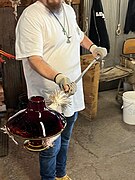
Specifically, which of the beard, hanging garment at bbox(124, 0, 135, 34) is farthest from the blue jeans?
hanging garment at bbox(124, 0, 135, 34)

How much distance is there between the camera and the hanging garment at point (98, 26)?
129 inches

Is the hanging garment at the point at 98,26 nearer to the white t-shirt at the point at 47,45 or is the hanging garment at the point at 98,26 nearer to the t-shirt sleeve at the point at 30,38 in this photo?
the white t-shirt at the point at 47,45

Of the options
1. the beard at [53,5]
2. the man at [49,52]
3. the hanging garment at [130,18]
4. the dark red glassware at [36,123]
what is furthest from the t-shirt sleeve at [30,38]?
the hanging garment at [130,18]

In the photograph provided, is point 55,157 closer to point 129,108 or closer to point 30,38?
point 30,38

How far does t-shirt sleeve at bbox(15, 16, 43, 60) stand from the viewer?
1.47m

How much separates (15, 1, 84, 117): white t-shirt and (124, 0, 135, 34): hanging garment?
1.97 meters

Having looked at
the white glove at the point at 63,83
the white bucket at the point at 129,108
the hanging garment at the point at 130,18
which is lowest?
the white bucket at the point at 129,108

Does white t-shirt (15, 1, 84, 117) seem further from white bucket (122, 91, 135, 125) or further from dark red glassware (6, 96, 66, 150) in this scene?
white bucket (122, 91, 135, 125)

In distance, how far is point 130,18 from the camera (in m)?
3.56

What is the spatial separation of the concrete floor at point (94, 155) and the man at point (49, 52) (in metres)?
0.47

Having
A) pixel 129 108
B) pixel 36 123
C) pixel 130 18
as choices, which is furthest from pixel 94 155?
pixel 130 18

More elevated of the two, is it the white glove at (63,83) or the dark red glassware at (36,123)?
the white glove at (63,83)

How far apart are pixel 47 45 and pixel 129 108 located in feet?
5.16

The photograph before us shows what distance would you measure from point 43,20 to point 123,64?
82.1 inches
